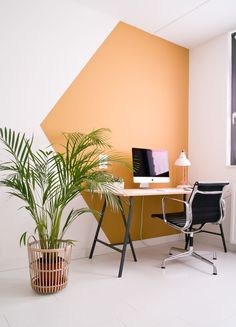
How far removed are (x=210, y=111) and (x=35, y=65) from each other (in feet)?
7.85

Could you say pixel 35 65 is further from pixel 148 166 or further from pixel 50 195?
pixel 148 166

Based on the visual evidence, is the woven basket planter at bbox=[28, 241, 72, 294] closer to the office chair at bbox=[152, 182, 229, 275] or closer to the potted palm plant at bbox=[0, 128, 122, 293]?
the potted palm plant at bbox=[0, 128, 122, 293]

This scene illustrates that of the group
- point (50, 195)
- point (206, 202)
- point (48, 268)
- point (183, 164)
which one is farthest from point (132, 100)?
point (48, 268)

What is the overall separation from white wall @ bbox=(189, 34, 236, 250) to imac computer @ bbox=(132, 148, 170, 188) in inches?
28.4

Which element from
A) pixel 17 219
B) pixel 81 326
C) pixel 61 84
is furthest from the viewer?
pixel 61 84

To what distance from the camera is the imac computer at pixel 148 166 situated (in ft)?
10.2

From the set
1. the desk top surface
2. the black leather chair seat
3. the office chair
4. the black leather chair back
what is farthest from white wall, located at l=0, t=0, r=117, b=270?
the black leather chair back

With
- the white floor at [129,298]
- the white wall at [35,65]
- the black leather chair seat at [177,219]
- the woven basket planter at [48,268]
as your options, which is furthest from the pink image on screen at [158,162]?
the woven basket planter at [48,268]

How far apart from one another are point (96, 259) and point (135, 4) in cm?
287

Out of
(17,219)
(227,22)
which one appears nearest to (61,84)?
(17,219)

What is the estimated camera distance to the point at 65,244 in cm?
220

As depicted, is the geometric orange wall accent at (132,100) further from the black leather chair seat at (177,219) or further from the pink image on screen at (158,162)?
the black leather chair seat at (177,219)

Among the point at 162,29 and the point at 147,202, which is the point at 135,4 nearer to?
the point at 162,29

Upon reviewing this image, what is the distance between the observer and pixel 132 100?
3.40 m
